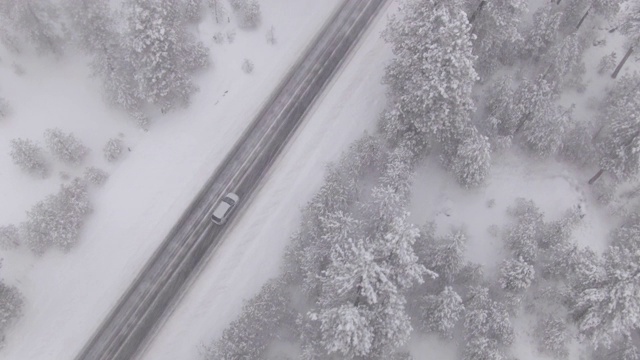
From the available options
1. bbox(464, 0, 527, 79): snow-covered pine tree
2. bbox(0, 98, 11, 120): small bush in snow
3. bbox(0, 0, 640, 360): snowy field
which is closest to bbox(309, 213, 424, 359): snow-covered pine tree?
bbox(0, 0, 640, 360): snowy field

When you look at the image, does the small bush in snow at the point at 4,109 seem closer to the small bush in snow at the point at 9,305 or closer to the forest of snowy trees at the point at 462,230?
the small bush in snow at the point at 9,305

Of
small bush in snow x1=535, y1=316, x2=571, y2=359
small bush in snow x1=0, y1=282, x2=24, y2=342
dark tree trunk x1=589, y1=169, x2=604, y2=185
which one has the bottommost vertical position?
small bush in snow x1=0, y1=282, x2=24, y2=342

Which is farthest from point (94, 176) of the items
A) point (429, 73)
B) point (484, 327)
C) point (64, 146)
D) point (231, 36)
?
point (484, 327)

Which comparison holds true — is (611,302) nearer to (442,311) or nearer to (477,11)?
(442,311)

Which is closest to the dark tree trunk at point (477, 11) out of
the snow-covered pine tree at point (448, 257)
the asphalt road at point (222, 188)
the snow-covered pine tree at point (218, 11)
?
the asphalt road at point (222, 188)

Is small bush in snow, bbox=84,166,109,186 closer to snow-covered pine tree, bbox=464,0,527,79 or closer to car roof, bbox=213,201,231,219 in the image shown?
car roof, bbox=213,201,231,219

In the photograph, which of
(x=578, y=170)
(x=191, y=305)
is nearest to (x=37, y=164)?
(x=191, y=305)

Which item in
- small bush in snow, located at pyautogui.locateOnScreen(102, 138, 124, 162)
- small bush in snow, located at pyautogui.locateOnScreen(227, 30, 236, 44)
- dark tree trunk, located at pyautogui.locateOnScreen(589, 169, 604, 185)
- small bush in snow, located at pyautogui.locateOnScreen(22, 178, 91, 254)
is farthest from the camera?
small bush in snow, located at pyautogui.locateOnScreen(227, 30, 236, 44)
